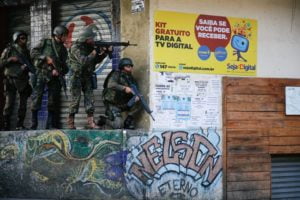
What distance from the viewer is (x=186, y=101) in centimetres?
821

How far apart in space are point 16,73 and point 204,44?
334 cm

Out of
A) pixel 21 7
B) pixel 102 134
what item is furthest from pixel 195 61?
pixel 21 7

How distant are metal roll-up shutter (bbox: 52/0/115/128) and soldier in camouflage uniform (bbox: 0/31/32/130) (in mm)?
710

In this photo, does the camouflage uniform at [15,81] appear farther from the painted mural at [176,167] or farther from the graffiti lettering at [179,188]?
the graffiti lettering at [179,188]

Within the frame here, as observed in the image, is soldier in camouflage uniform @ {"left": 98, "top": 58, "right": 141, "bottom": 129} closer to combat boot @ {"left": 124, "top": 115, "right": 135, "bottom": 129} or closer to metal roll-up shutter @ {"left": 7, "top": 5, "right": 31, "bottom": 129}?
combat boot @ {"left": 124, "top": 115, "right": 135, "bottom": 129}

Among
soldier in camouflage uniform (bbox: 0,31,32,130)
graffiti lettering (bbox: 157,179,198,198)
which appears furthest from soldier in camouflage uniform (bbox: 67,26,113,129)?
graffiti lettering (bbox: 157,179,198,198)

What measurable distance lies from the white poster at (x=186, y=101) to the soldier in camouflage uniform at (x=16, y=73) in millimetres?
2450

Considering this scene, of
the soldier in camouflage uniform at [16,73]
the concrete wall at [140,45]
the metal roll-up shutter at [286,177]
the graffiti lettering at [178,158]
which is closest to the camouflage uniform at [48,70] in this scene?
the soldier in camouflage uniform at [16,73]

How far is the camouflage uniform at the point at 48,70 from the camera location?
27.6 ft

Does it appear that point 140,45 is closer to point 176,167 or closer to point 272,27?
point 176,167

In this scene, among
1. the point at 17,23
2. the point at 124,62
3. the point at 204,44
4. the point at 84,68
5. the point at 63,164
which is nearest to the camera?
the point at 124,62

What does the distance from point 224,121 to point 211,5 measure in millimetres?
2002

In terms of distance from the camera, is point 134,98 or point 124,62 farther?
point 124,62

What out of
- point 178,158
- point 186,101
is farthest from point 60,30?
point 178,158
